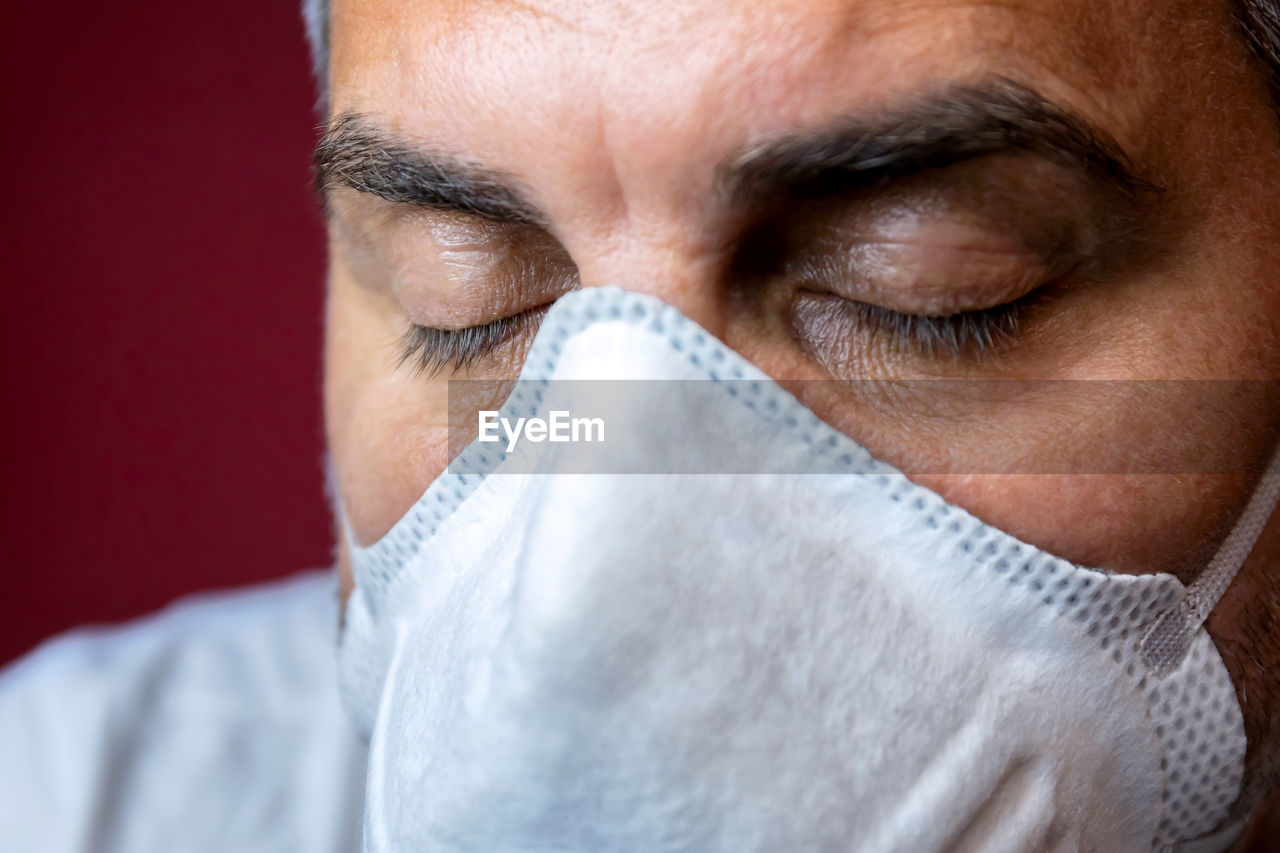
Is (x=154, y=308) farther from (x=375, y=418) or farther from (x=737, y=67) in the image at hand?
(x=737, y=67)

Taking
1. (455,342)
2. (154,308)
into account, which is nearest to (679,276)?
(455,342)

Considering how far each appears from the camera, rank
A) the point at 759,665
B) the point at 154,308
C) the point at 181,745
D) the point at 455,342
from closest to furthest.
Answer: the point at 759,665
the point at 455,342
the point at 181,745
the point at 154,308

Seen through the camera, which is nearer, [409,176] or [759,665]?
[759,665]

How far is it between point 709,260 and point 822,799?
324mm

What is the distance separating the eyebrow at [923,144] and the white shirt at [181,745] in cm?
103

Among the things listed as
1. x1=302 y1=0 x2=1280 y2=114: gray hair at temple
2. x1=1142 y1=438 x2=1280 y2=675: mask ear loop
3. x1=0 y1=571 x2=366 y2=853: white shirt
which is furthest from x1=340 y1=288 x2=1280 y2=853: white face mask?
x1=0 y1=571 x2=366 y2=853: white shirt

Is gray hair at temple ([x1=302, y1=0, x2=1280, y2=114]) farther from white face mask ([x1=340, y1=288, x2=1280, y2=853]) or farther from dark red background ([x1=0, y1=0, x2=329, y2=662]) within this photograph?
dark red background ([x1=0, y1=0, x2=329, y2=662])

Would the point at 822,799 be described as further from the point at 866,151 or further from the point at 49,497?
the point at 49,497

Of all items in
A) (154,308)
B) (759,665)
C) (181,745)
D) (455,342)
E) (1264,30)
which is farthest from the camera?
(154,308)

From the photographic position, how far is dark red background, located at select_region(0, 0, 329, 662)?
6.96ft

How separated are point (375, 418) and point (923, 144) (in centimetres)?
49

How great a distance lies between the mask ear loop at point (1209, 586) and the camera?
82 cm

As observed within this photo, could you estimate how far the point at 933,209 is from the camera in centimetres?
75

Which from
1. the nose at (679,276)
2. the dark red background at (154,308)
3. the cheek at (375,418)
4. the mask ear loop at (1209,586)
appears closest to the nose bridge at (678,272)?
the nose at (679,276)
